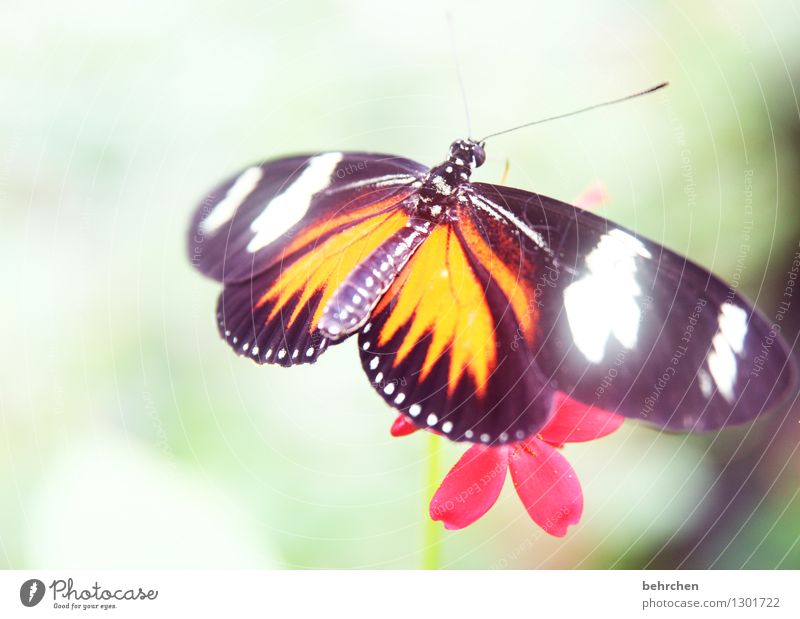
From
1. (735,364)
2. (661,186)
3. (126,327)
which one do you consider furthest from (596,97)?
(126,327)

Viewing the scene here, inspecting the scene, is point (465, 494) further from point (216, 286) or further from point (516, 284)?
point (216, 286)

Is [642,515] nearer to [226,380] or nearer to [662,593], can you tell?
[662,593]

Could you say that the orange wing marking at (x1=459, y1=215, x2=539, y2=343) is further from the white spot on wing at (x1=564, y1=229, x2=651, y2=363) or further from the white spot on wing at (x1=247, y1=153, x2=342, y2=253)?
the white spot on wing at (x1=247, y1=153, x2=342, y2=253)

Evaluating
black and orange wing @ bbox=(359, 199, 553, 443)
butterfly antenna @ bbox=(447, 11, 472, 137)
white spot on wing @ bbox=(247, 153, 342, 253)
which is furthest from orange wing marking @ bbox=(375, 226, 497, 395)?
butterfly antenna @ bbox=(447, 11, 472, 137)

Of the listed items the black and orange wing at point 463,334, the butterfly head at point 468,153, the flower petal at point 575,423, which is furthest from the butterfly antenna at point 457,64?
the flower petal at point 575,423

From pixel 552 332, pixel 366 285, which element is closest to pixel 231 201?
pixel 366 285

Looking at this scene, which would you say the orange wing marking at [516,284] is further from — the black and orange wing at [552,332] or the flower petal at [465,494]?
the flower petal at [465,494]
